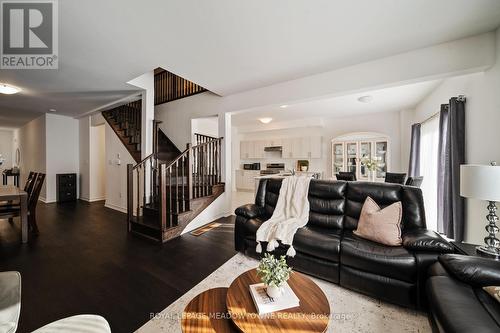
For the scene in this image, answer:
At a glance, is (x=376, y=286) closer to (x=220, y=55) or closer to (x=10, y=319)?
(x=10, y=319)

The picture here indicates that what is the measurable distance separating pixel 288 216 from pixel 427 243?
141cm

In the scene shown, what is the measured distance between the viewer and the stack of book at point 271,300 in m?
1.18

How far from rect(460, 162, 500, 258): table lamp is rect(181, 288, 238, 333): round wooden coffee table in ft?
7.08

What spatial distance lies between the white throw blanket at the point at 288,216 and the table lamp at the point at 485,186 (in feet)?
4.97

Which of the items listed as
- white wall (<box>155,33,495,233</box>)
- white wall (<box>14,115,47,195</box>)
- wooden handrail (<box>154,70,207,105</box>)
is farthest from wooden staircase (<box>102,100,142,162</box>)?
white wall (<box>14,115,47,195</box>)

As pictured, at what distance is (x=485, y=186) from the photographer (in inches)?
64.1

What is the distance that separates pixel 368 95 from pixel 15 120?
1075cm

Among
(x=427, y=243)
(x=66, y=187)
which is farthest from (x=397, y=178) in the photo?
(x=66, y=187)

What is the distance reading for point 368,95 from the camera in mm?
Answer: 4254

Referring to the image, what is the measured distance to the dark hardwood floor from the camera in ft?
5.55

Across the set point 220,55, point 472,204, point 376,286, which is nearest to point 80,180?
point 220,55

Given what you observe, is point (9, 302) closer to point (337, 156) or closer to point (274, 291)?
point (274, 291)

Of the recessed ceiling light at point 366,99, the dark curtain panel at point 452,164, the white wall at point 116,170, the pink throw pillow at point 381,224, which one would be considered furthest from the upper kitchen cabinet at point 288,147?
the pink throw pillow at point 381,224

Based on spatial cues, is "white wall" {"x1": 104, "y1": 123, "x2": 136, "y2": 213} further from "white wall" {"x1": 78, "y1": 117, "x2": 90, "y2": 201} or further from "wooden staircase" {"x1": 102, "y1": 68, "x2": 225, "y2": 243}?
"white wall" {"x1": 78, "y1": 117, "x2": 90, "y2": 201}
